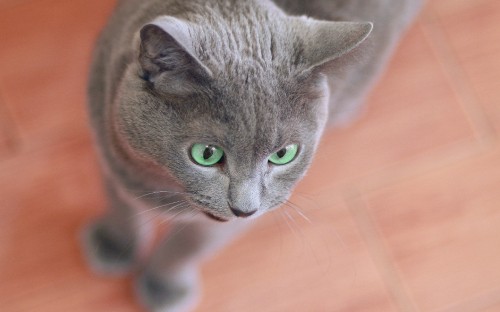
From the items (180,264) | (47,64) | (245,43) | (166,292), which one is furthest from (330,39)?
(47,64)

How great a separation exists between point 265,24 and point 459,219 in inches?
28.1

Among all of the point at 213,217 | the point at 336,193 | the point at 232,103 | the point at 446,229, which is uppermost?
the point at 232,103

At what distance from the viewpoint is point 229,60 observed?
2.38 feet

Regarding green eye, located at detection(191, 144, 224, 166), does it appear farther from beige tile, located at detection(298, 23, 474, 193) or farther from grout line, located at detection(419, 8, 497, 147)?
grout line, located at detection(419, 8, 497, 147)

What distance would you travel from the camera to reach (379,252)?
1275 millimetres

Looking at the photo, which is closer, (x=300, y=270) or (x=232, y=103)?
(x=232, y=103)

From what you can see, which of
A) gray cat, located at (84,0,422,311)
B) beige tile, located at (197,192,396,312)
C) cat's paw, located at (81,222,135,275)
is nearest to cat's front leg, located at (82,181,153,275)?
cat's paw, located at (81,222,135,275)

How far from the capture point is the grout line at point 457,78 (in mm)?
1361

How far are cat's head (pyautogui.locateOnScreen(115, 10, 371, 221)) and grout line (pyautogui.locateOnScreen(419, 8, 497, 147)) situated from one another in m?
0.67

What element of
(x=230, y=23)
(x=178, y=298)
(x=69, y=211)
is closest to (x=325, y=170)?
(x=178, y=298)

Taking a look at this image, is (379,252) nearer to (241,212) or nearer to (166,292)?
(166,292)

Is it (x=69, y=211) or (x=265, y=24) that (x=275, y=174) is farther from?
(x=69, y=211)

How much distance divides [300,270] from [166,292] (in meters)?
0.25

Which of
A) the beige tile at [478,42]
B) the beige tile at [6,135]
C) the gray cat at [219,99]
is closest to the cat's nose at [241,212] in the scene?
the gray cat at [219,99]
